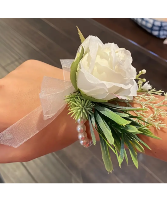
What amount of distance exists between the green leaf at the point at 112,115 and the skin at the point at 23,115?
0.32 feet

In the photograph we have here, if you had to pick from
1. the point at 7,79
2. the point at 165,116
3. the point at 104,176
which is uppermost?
the point at 7,79

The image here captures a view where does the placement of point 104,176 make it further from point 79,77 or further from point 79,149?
point 79,77

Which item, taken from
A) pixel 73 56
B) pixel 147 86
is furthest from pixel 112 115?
pixel 73 56

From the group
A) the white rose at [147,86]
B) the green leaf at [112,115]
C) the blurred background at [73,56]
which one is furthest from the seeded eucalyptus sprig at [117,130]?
the blurred background at [73,56]

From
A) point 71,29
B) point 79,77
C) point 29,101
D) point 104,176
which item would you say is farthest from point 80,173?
point 71,29

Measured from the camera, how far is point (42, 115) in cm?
55

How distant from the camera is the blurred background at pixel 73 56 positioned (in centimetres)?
109

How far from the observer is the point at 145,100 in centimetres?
57

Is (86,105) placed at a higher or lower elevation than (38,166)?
higher

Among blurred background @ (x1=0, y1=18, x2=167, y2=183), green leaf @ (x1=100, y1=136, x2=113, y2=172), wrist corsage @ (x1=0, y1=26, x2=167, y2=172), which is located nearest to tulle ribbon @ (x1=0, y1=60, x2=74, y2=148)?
wrist corsage @ (x1=0, y1=26, x2=167, y2=172)

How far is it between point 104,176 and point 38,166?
0.34 m

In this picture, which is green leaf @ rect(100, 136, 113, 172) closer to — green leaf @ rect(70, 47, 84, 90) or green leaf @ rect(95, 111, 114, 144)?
green leaf @ rect(95, 111, 114, 144)

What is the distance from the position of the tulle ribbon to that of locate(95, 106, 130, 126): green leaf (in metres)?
0.09

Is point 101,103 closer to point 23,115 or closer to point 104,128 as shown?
point 104,128
